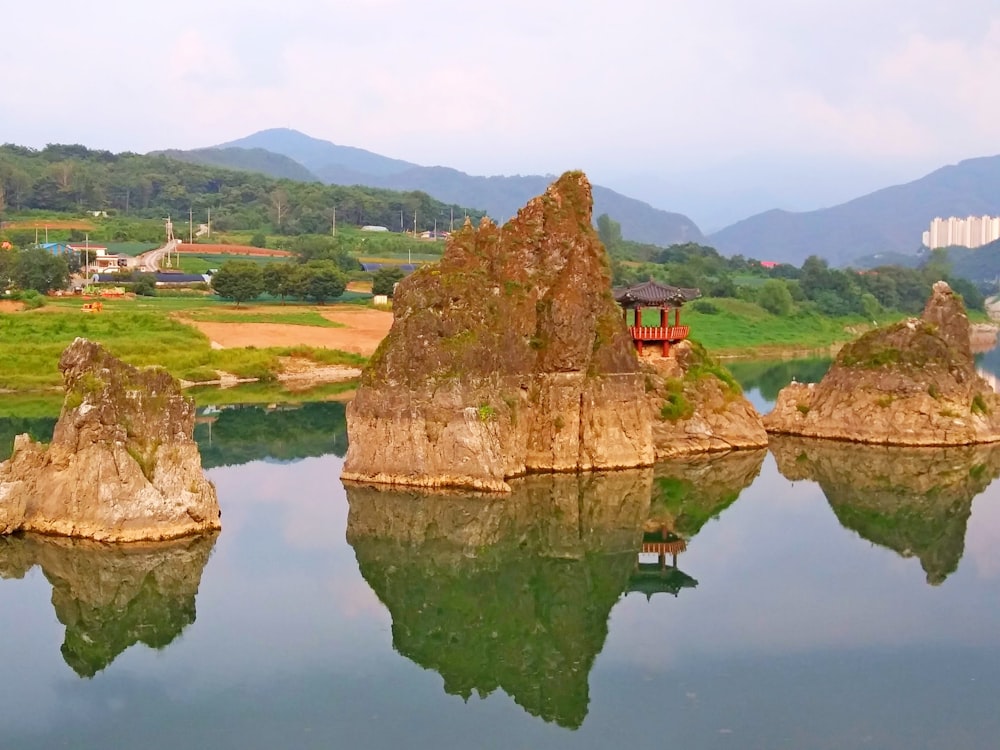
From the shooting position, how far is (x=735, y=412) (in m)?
48.1

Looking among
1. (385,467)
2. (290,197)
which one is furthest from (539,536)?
(290,197)

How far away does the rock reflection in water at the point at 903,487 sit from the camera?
3531cm

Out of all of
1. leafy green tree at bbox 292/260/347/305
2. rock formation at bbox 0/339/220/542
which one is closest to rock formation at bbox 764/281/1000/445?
rock formation at bbox 0/339/220/542

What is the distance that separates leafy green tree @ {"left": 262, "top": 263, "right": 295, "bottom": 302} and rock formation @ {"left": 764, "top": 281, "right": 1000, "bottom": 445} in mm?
55581

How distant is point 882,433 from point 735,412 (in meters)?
6.57

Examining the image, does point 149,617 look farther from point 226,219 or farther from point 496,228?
point 226,219

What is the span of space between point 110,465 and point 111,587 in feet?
11.5

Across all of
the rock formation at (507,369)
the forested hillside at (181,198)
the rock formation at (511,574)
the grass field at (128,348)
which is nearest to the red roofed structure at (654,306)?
the rock formation at (507,369)

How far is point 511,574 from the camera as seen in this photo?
1195 inches

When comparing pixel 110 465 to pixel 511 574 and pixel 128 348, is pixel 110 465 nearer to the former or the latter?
pixel 511 574

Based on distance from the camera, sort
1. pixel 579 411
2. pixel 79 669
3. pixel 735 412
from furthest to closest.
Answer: pixel 735 412, pixel 579 411, pixel 79 669

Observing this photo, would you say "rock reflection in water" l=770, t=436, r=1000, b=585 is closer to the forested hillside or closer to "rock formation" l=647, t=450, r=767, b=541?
"rock formation" l=647, t=450, r=767, b=541

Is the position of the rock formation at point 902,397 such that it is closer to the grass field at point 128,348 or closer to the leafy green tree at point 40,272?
the grass field at point 128,348

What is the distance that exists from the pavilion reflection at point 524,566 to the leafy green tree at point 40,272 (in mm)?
62097
